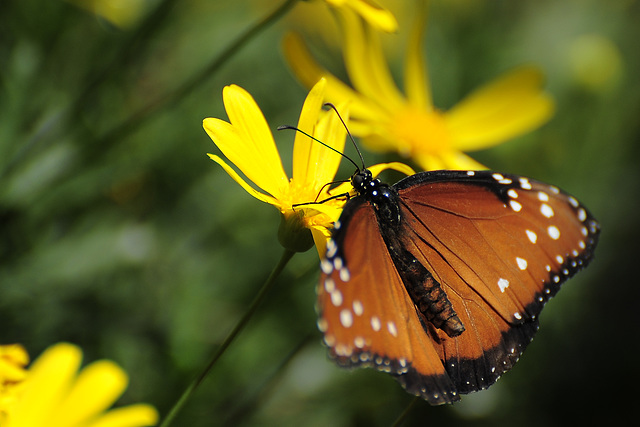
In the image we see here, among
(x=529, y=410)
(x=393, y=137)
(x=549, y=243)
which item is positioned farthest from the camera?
(x=529, y=410)

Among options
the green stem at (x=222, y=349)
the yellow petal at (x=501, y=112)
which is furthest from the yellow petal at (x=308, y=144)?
the yellow petal at (x=501, y=112)

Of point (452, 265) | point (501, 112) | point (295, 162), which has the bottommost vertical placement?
point (501, 112)

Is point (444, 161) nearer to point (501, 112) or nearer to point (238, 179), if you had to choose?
point (501, 112)

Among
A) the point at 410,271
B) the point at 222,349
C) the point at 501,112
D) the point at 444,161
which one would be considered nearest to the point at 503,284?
the point at 410,271

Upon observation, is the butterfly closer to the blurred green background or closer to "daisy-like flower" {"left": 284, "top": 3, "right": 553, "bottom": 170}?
the blurred green background

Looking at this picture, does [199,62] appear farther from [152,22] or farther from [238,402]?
[238,402]

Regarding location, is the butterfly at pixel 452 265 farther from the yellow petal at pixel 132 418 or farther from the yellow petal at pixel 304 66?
the yellow petal at pixel 304 66

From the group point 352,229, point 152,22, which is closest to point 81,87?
point 152,22
